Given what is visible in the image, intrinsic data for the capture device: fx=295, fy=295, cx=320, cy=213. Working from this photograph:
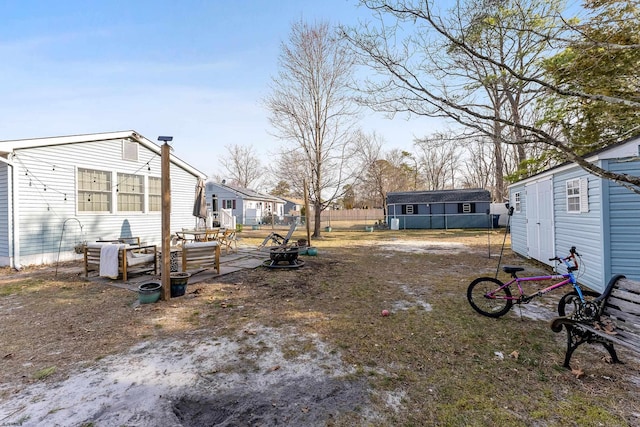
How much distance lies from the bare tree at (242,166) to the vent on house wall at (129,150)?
34415mm

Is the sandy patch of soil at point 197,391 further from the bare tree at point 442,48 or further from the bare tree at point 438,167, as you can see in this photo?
the bare tree at point 438,167

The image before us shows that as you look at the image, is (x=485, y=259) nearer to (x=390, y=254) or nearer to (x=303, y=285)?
(x=390, y=254)

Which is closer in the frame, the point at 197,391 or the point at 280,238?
the point at 197,391

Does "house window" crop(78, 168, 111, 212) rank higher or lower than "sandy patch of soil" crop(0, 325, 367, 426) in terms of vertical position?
higher

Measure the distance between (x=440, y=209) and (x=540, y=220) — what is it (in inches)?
652

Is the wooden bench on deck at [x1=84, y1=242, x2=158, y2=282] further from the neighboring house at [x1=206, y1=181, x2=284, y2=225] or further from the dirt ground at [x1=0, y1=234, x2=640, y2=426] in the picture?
the neighboring house at [x1=206, y1=181, x2=284, y2=225]

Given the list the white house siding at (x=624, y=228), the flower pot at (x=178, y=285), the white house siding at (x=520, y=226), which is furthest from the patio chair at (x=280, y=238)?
the white house siding at (x=520, y=226)

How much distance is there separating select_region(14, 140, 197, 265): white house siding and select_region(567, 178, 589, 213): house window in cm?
1362

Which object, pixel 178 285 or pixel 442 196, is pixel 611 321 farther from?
pixel 442 196

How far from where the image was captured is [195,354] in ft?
10.8

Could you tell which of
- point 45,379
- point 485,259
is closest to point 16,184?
point 45,379

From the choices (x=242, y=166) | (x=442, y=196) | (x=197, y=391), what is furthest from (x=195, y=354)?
(x=242, y=166)

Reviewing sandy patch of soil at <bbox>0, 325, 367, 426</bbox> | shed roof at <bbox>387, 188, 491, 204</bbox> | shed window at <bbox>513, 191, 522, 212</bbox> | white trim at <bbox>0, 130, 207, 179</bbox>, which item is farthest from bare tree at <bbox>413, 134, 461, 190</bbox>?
sandy patch of soil at <bbox>0, 325, 367, 426</bbox>

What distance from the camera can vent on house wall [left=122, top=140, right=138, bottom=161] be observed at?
10.9 m
